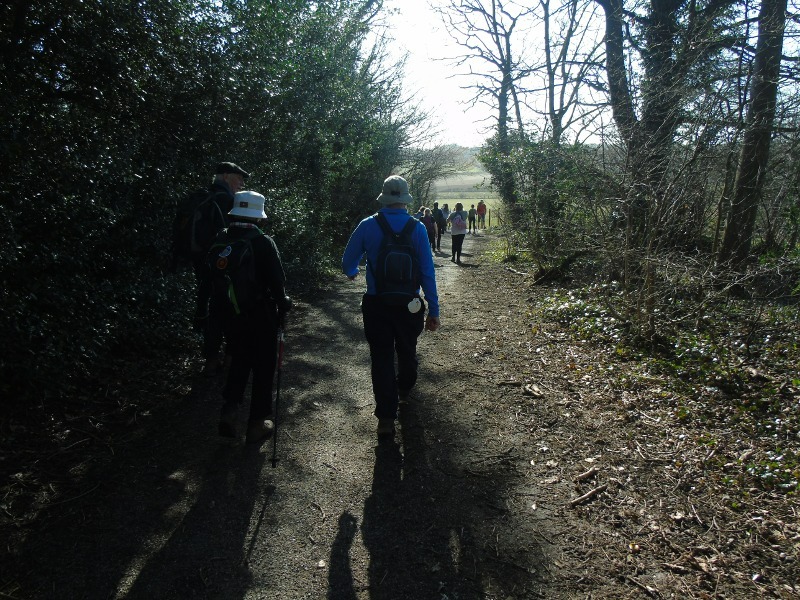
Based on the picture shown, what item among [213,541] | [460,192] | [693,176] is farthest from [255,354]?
[460,192]

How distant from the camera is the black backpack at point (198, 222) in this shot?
5.24 metres

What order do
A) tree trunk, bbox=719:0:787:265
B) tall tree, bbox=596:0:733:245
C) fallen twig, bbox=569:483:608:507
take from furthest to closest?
tree trunk, bbox=719:0:787:265 → tall tree, bbox=596:0:733:245 → fallen twig, bbox=569:483:608:507

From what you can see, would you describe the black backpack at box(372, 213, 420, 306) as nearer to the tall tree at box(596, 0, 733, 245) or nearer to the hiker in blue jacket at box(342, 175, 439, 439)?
the hiker in blue jacket at box(342, 175, 439, 439)

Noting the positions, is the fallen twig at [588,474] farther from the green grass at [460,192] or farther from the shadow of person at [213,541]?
the green grass at [460,192]

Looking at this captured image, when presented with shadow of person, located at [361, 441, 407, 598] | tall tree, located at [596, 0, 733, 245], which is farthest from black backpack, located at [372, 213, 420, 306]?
tall tree, located at [596, 0, 733, 245]

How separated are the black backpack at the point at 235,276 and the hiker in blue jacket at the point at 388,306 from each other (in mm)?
740

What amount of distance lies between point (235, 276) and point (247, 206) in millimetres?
577

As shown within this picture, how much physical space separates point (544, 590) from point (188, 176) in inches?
233

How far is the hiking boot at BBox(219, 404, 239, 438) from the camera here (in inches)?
169

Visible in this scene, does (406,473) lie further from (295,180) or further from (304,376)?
(295,180)

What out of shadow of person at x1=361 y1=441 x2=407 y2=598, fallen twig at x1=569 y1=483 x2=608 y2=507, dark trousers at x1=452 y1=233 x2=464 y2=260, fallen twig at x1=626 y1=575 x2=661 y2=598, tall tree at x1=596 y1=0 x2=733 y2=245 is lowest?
fallen twig at x1=626 y1=575 x2=661 y2=598

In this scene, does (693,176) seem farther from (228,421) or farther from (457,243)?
(457,243)

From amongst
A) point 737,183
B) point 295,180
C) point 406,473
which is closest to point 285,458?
point 406,473

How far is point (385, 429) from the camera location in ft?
14.8
